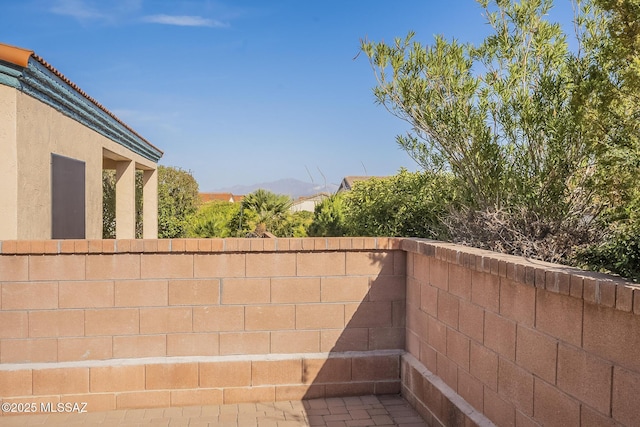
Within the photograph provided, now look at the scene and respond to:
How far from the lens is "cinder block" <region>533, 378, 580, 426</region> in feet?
8.71

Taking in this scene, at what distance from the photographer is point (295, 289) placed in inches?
208

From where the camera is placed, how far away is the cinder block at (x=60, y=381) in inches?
189

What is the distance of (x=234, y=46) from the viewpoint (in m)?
26.9

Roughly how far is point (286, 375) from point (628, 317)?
3.61m

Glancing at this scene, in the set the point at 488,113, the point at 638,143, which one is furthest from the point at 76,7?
the point at 638,143

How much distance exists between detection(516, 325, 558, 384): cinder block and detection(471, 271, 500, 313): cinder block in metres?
0.35

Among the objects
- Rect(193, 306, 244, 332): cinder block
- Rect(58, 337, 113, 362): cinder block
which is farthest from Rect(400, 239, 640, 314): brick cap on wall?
Rect(58, 337, 113, 362): cinder block

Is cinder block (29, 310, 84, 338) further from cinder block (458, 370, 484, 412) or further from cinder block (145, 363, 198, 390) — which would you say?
cinder block (458, 370, 484, 412)

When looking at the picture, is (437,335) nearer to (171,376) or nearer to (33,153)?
(171,376)

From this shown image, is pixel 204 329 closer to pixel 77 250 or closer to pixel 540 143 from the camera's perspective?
pixel 77 250

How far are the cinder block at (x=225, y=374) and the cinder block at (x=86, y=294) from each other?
3.76ft

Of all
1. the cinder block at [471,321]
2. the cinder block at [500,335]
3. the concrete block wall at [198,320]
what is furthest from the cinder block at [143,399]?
the cinder block at [500,335]

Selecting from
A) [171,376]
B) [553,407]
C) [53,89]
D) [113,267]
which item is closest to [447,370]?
[553,407]

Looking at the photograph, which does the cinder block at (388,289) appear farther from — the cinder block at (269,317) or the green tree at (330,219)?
the green tree at (330,219)
